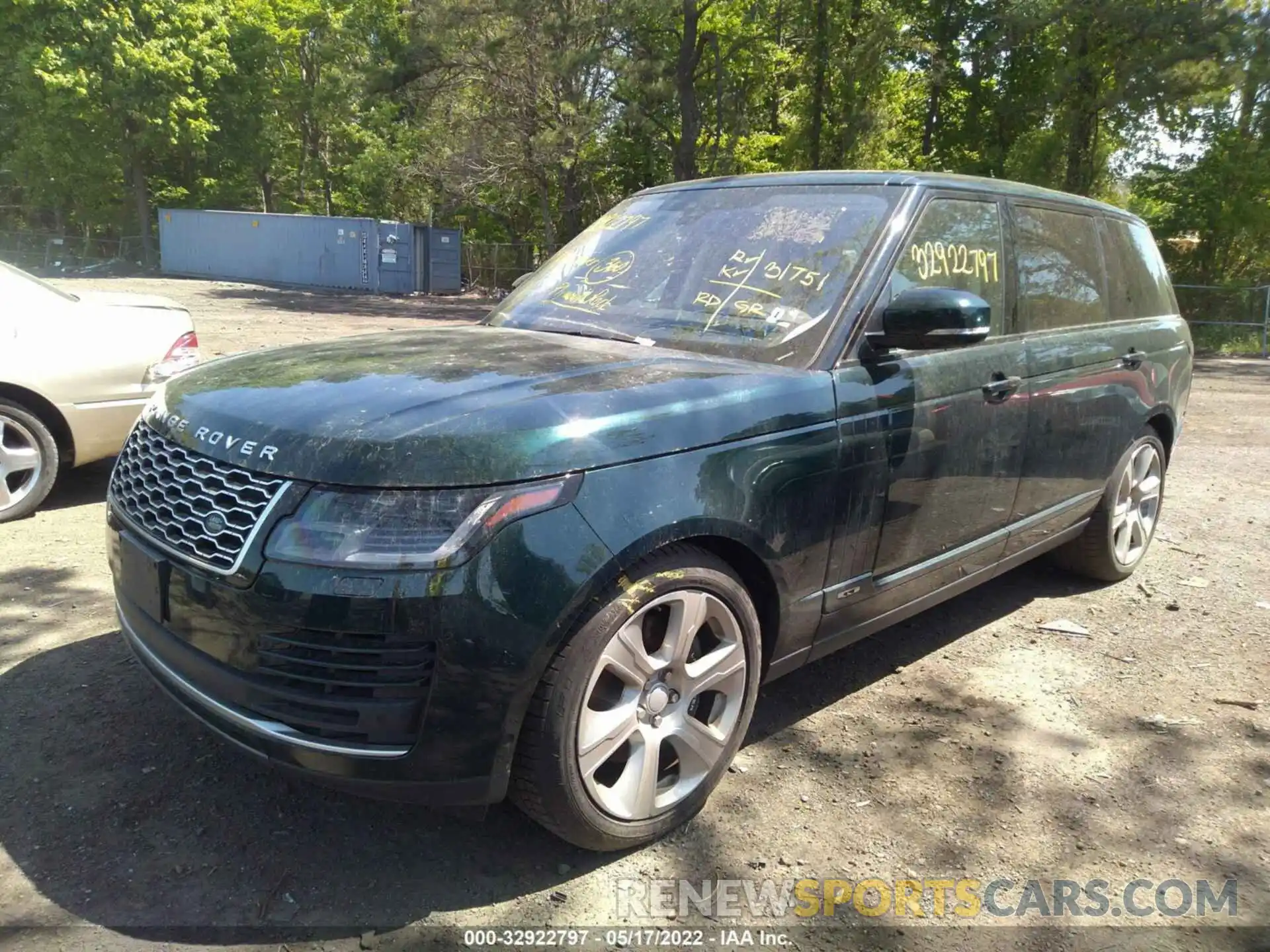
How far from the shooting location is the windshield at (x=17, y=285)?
5312 mm

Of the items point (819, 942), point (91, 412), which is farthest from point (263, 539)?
point (91, 412)

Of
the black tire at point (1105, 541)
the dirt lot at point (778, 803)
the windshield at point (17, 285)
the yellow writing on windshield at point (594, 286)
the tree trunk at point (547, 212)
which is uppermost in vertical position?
the tree trunk at point (547, 212)

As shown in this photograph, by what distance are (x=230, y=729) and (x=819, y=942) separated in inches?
Answer: 60.6

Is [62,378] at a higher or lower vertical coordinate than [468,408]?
lower

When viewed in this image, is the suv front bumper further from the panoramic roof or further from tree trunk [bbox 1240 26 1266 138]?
tree trunk [bbox 1240 26 1266 138]

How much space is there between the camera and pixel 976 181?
382 cm

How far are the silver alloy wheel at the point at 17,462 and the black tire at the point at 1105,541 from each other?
548 centimetres

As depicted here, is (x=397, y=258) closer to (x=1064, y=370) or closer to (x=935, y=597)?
(x=1064, y=370)

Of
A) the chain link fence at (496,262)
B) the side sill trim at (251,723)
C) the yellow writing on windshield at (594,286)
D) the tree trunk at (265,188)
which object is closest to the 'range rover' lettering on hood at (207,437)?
the side sill trim at (251,723)

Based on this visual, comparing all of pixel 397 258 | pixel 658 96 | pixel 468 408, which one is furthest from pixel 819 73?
pixel 468 408

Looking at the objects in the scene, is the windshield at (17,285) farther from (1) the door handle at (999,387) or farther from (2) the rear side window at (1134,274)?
(2) the rear side window at (1134,274)

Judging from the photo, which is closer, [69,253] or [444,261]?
[444,261]

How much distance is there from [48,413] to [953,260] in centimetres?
478

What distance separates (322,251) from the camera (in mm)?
30375
